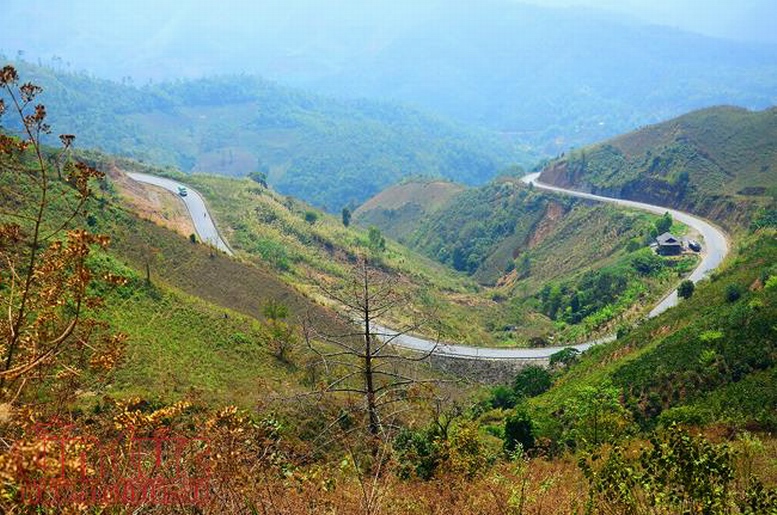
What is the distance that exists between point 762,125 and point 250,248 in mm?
73130

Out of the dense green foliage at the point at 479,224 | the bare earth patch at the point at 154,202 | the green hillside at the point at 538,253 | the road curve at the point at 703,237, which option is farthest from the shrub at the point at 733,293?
the dense green foliage at the point at 479,224

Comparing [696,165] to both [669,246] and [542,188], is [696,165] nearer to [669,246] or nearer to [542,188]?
[542,188]

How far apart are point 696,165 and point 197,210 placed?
2616 inches

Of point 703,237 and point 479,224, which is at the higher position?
point 703,237

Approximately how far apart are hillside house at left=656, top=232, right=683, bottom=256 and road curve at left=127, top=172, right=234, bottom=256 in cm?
4349

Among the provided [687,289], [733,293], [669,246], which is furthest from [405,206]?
[733,293]

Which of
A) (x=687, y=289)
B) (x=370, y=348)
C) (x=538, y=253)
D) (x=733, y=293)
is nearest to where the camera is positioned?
(x=370, y=348)

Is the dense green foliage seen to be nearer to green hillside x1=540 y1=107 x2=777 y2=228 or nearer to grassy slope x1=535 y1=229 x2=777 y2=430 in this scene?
green hillside x1=540 y1=107 x2=777 y2=228

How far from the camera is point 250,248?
195 ft

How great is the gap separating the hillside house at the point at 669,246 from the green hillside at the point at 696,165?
8580mm

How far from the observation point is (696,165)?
7831cm

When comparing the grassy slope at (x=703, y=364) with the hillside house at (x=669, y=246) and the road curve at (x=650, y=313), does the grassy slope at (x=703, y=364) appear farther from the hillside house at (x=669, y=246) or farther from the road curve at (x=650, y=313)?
the hillside house at (x=669, y=246)

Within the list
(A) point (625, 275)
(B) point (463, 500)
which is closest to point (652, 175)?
(A) point (625, 275)

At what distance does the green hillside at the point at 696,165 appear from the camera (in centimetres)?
6731
